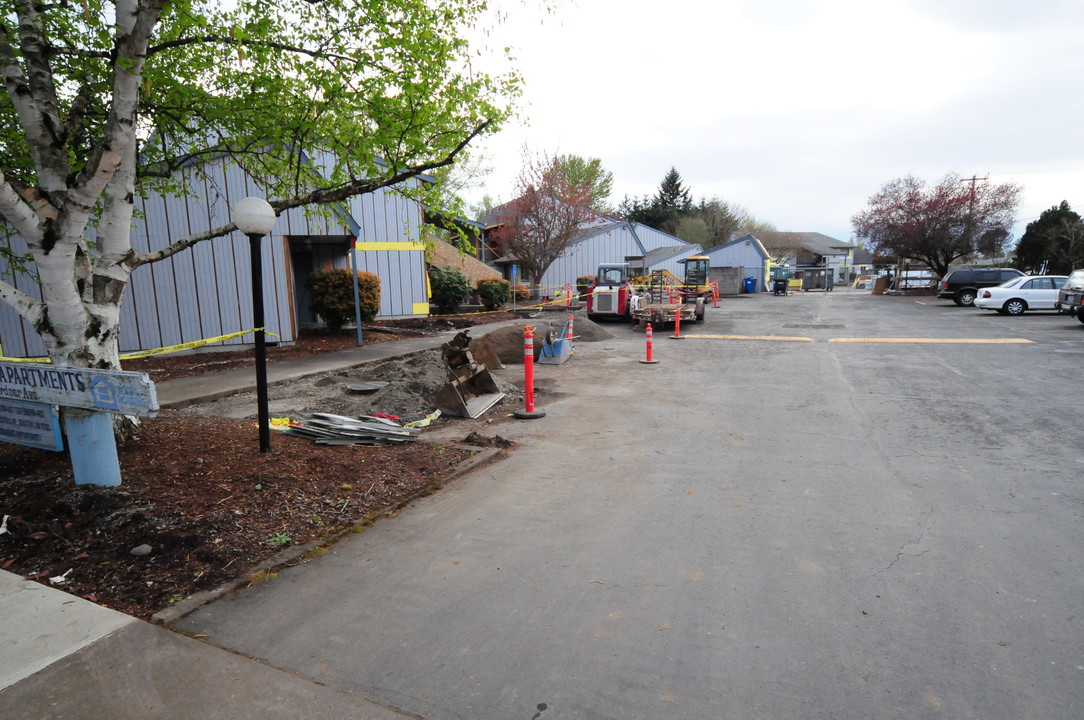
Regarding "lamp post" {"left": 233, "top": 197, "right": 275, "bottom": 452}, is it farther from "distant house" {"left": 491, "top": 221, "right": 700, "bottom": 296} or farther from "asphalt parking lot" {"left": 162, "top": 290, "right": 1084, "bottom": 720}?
"distant house" {"left": 491, "top": 221, "right": 700, "bottom": 296}

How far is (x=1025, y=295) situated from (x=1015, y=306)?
0.54 meters

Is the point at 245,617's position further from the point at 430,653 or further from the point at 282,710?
the point at 430,653

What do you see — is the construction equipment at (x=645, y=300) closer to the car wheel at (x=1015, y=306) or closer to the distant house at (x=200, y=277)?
the distant house at (x=200, y=277)

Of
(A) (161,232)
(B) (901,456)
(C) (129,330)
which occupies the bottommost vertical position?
(B) (901,456)

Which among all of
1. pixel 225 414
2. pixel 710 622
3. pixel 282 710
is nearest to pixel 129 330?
pixel 225 414

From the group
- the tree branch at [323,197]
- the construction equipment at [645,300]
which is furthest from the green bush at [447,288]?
the tree branch at [323,197]

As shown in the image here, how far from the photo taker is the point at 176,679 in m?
2.85

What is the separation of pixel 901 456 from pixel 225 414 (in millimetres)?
8699

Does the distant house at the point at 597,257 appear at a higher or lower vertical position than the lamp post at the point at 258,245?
higher

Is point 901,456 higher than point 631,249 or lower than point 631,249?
lower

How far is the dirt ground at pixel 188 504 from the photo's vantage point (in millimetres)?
3855

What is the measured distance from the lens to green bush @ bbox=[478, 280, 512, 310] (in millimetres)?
28453

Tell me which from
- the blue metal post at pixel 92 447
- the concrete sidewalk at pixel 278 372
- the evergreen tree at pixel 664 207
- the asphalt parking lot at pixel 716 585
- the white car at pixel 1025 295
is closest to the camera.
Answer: the asphalt parking lot at pixel 716 585

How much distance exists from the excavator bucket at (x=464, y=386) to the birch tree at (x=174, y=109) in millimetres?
2984
